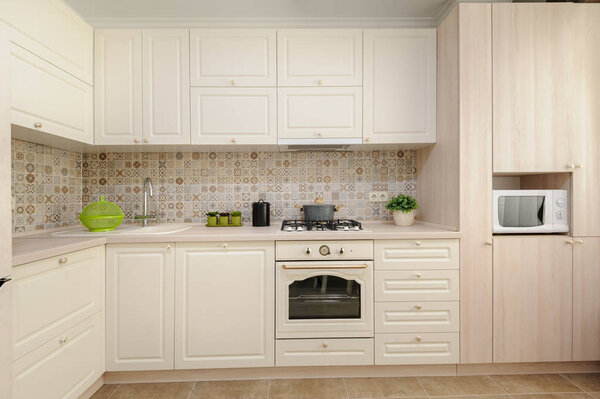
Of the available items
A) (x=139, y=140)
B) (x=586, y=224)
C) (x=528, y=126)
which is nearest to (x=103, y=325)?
(x=139, y=140)

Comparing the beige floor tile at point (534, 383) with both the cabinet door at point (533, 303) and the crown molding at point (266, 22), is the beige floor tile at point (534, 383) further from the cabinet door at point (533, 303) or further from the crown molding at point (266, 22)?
the crown molding at point (266, 22)

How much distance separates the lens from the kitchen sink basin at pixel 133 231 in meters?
2.06

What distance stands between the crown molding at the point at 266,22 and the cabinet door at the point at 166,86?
0.99ft

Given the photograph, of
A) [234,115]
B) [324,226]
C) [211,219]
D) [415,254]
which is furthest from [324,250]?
[234,115]

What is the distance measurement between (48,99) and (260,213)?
4.77 ft

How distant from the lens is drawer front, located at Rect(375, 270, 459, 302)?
2090mm

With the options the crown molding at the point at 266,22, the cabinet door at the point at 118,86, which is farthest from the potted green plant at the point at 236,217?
the crown molding at the point at 266,22

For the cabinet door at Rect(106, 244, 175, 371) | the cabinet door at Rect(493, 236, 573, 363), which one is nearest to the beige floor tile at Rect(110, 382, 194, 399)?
the cabinet door at Rect(106, 244, 175, 371)

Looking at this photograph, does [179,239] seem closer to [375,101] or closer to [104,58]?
[104,58]

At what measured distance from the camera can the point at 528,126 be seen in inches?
82.0

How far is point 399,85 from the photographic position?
2.34 meters

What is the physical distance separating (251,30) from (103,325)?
7.09ft

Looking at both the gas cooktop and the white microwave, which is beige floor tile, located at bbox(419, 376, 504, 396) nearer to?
the white microwave

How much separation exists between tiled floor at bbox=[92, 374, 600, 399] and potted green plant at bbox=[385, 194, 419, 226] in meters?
1.06
